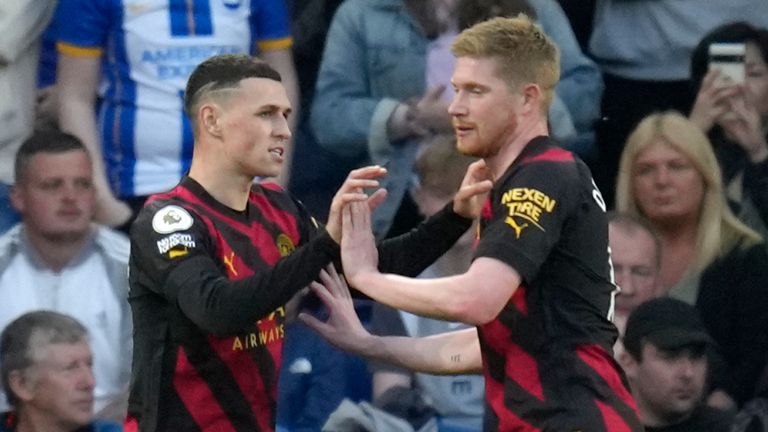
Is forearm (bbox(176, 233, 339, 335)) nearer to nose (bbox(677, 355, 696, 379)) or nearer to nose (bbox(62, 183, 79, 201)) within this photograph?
nose (bbox(62, 183, 79, 201))

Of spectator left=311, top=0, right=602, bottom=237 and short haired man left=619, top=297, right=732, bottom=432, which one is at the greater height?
spectator left=311, top=0, right=602, bottom=237

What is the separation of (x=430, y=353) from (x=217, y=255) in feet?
2.50

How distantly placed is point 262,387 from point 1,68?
231cm

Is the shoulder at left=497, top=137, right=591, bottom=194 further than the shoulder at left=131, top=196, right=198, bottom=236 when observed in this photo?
No

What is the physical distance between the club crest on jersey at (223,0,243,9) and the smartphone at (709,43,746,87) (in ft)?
5.95

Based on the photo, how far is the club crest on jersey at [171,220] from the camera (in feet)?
17.5

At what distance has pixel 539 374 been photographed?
5219 mm

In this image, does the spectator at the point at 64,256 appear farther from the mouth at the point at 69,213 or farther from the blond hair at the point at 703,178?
the blond hair at the point at 703,178

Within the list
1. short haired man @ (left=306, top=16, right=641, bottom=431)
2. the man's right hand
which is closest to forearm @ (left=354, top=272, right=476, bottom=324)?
short haired man @ (left=306, top=16, right=641, bottom=431)

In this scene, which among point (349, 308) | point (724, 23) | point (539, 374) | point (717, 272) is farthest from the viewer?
point (724, 23)

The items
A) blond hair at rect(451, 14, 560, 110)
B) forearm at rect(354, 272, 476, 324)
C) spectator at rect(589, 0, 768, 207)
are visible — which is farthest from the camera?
spectator at rect(589, 0, 768, 207)

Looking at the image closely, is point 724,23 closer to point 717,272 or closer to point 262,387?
point 717,272

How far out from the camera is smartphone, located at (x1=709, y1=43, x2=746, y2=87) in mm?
7582

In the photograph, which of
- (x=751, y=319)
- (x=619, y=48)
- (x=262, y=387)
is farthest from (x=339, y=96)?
(x=262, y=387)
